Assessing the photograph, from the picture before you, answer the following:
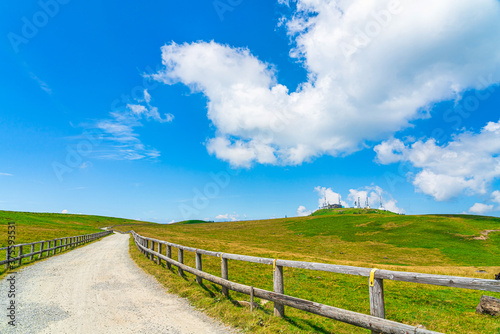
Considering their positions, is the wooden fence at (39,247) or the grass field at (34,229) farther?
the grass field at (34,229)

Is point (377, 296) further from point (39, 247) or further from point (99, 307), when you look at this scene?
point (39, 247)

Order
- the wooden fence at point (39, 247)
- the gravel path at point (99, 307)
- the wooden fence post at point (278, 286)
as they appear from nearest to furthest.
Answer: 1. the gravel path at point (99, 307)
2. the wooden fence post at point (278, 286)
3. the wooden fence at point (39, 247)

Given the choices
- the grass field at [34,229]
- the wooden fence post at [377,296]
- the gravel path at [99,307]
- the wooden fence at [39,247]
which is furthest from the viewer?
the grass field at [34,229]

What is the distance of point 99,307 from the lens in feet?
26.6

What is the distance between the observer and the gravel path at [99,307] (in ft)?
21.4

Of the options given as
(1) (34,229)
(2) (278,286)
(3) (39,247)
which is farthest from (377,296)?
(1) (34,229)

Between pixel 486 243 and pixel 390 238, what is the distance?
16.3 meters

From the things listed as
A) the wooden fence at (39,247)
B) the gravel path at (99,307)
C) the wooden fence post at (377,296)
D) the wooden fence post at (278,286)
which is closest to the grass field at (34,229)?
the wooden fence at (39,247)

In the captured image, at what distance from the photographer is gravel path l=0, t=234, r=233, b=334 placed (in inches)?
257

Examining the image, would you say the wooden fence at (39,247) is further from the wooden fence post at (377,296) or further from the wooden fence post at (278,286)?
the wooden fence post at (377,296)

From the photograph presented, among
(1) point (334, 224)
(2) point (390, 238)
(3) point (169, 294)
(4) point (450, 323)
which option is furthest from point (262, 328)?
(1) point (334, 224)

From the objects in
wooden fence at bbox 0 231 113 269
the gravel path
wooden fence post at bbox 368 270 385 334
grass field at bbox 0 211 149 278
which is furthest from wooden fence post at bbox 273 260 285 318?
wooden fence at bbox 0 231 113 269

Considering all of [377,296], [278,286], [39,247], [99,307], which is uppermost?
[377,296]

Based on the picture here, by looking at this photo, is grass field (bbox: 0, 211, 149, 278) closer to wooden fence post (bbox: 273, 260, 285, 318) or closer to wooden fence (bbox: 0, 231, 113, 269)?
wooden fence (bbox: 0, 231, 113, 269)
